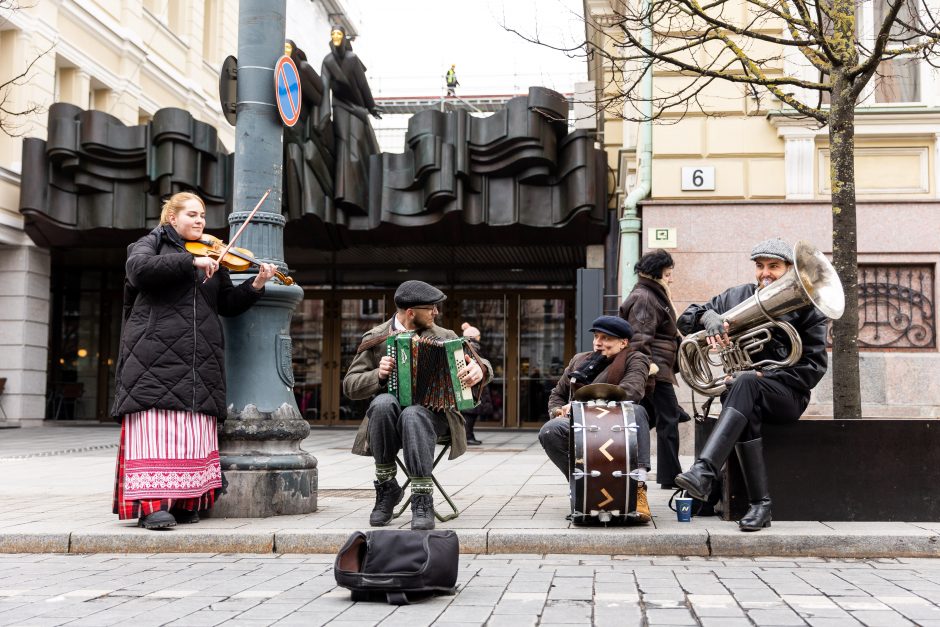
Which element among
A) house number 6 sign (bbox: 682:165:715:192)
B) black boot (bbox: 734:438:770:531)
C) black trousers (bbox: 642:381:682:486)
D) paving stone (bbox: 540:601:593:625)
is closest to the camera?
paving stone (bbox: 540:601:593:625)

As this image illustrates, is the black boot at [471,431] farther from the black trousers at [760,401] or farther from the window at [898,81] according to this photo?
the black trousers at [760,401]

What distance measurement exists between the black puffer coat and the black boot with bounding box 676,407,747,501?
2982 mm

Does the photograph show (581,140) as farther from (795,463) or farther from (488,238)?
(795,463)

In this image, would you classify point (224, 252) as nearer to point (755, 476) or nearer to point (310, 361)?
point (755, 476)

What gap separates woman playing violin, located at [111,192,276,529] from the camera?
6262 mm

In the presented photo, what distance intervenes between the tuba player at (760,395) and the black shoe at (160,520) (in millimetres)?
3061

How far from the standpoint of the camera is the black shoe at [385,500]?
6391mm

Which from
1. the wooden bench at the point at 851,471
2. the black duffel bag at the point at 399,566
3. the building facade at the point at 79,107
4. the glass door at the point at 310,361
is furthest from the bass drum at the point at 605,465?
the glass door at the point at 310,361

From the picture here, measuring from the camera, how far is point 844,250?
712 centimetres

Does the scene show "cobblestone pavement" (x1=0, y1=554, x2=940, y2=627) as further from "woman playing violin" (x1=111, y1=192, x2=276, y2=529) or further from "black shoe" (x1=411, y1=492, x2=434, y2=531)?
"woman playing violin" (x1=111, y1=192, x2=276, y2=529)

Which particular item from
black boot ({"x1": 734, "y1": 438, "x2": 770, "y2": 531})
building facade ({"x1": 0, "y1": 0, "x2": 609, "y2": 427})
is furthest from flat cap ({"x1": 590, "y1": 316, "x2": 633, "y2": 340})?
building facade ({"x1": 0, "y1": 0, "x2": 609, "y2": 427})

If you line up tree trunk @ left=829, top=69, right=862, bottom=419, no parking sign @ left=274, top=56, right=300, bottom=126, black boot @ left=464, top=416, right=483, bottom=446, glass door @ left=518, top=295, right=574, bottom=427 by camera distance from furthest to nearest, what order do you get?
1. glass door @ left=518, top=295, right=574, bottom=427
2. black boot @ left=464, top=416, right=483, bottom=446
3. no parking sign @ left=274, top=56, right=300, bottom=126
4. tree trunk @ left=829, top=69, right=862, bottom=419

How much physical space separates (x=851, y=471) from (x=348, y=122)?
Answer: 11.4 metres

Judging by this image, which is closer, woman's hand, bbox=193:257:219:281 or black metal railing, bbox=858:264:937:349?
woman's hand, bbox=193:257:219:281
